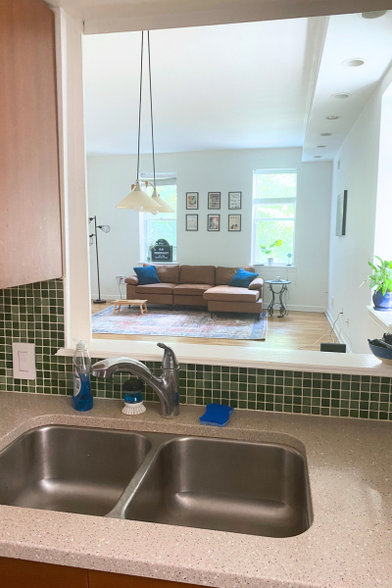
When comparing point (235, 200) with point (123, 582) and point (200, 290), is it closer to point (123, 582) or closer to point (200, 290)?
point (200, 290)

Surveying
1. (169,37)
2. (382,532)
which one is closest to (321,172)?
(169,37)

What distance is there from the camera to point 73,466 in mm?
1190

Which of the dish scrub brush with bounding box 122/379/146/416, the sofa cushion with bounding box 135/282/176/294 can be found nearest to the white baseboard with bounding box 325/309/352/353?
the sofa cushion with bounding box 135/282/176/294

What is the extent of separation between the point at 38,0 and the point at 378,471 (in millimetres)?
1476

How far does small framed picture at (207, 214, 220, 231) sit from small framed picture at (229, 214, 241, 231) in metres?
0.25

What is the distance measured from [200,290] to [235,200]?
6.11ft

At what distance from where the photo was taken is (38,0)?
1.13 m

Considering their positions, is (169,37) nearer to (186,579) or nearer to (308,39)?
(308,39)

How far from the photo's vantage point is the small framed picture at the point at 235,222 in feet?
25.4

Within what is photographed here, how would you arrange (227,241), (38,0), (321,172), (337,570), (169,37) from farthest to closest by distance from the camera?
(227,241), (321,172), (169,37), (38,0), (337,570)

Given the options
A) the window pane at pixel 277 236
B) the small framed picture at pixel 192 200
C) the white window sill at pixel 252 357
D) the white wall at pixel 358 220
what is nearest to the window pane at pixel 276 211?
the window pane at pixel 277 236

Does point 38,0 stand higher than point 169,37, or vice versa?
point 169,37

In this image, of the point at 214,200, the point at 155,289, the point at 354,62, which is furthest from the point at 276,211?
the point at 354,62

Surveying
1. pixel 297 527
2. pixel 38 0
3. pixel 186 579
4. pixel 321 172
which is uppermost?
pixel 321 172
